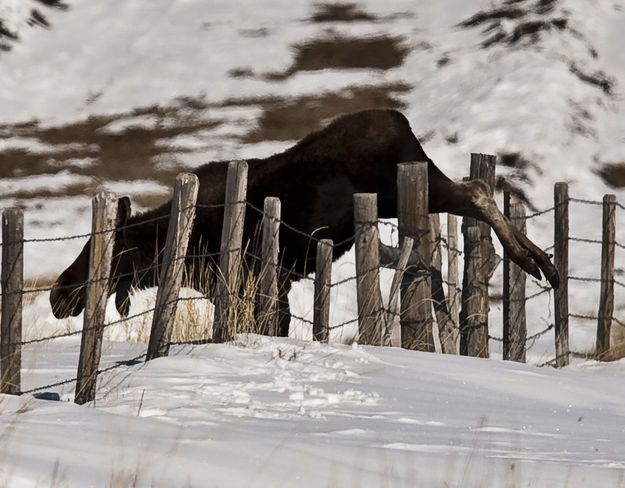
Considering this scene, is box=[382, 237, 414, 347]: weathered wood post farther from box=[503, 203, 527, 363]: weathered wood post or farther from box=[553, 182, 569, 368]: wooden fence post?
box=[553, 182, 569, 368]: wooden fence post

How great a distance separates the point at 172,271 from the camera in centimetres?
710

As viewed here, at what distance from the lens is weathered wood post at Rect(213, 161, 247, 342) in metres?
7.60

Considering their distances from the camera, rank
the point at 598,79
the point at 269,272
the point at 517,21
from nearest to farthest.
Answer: the point at 269,272
the point at 598,79
the point at 517,21

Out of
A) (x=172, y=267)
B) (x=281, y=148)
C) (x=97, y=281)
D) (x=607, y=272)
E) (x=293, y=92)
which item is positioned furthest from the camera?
(x=293, y=92)

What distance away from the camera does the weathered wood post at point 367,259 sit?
847cm

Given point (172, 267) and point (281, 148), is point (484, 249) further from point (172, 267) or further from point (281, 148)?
point (281, 148)

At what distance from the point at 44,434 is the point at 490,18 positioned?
2579 centimetres

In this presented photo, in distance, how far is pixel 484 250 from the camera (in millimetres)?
9445

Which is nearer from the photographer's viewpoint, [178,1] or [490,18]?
[490,18]

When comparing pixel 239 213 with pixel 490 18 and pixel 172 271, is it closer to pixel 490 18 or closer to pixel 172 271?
pixel 172 271

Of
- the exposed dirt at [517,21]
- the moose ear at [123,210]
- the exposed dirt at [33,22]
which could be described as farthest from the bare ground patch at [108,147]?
the moose ear at [123,210]

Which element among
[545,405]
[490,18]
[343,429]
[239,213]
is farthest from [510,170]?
[343,429]

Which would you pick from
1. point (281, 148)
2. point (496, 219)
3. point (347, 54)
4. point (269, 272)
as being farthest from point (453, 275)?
point (347, 54)

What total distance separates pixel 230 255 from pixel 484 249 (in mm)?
2674
